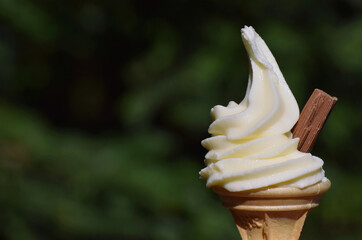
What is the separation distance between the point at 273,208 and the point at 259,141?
0.17 m

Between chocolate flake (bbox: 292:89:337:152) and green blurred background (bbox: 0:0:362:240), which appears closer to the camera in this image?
chocolate flake (bbox: 292:89:337:152)

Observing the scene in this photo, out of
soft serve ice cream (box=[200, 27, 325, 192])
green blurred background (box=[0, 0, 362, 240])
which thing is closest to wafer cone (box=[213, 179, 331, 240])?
soft serve ice cream (box=[200, 27, 325, 192])

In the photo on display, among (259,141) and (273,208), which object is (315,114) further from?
(273,208)

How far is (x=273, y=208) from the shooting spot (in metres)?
1.33

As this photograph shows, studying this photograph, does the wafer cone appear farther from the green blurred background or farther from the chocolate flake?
the green blurred background

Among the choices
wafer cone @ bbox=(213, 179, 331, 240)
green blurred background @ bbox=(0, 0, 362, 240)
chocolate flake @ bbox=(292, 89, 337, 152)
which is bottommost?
wafer cone @ bbox=(213, 179, 331, 240)

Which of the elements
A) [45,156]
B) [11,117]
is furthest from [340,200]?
[11,117]

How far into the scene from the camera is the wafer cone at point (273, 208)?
1332 millimetres

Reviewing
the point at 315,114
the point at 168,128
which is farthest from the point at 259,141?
the point at 168,128

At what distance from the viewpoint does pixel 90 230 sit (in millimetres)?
4000

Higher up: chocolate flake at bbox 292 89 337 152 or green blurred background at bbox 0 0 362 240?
green blurred background at bbox 0 0 362 240

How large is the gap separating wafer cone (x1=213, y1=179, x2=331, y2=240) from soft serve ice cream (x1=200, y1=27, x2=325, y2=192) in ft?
0.07

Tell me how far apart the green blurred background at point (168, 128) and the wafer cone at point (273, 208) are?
2466 millimetres

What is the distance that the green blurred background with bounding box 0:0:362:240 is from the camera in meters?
3.97
